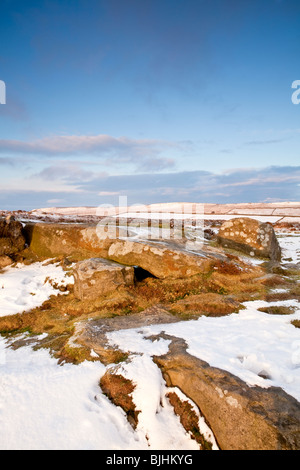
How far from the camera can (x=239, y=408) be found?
3961 mm

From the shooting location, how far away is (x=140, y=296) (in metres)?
9.23

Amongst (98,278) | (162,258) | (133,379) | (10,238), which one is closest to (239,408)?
(133,379)

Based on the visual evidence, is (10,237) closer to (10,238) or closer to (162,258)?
(10,238)

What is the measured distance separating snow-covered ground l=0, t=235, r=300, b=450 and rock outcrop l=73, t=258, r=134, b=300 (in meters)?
2.87

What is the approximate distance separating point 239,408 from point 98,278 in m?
6.48

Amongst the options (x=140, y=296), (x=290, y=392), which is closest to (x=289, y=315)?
(x=290, y=392)

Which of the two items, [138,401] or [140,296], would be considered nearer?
[138,401]

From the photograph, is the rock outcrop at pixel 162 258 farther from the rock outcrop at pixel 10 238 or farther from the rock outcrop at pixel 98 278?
the rock outcrop at pixel 10 238

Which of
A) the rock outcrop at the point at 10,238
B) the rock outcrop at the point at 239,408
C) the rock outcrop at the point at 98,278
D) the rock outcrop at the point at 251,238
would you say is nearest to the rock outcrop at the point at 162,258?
the rock outcrop at the point at 98,278

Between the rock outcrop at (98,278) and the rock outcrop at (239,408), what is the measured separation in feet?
16.4

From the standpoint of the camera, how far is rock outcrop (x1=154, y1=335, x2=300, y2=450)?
3.59 metres

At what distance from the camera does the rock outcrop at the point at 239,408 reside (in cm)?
359
